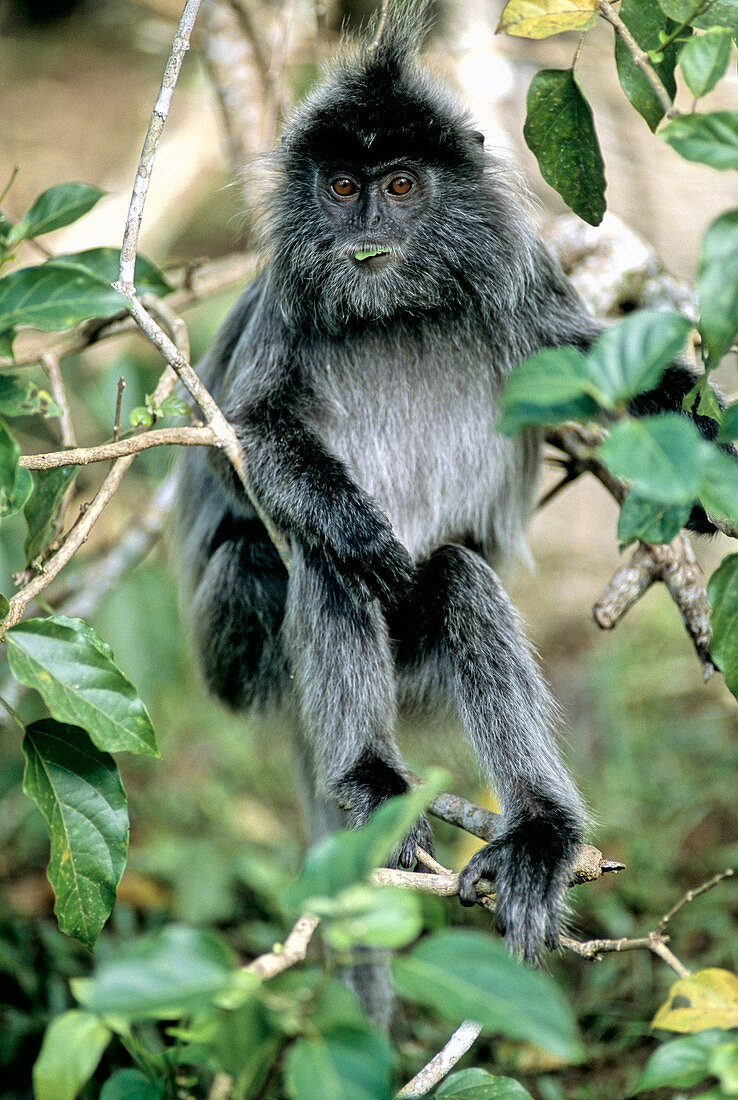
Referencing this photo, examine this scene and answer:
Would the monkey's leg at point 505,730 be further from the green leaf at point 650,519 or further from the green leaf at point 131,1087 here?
the green leaf at point 650,519

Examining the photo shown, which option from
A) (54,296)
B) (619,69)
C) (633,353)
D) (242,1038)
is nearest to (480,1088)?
(242,1038)

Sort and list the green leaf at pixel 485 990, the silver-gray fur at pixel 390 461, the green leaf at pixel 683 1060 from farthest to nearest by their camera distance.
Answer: the silver-gray fur at pixel 390 461 → the green leaf at pixel 683 1060 → the green leaf at pixel 485 990

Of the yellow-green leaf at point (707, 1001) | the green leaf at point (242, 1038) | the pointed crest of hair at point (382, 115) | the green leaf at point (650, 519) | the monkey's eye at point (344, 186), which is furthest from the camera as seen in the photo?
the monkey's eye at point (344, 186)

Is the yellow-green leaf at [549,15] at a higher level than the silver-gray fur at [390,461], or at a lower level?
higher

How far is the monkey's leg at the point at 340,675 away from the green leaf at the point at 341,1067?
1.57m

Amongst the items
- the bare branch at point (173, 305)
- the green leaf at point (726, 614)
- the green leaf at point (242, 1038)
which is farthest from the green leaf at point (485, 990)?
the bare branch at point (173, 305)

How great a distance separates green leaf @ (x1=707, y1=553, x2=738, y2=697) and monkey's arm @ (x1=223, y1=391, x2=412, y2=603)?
107 cm

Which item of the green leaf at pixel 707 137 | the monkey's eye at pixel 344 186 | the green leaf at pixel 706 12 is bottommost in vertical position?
the monkey's eye at pixel 344 186

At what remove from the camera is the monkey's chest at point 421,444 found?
319 centimetres

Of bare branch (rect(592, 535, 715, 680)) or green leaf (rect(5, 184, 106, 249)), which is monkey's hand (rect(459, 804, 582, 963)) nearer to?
bare branch (rect(592, 535, 715, 680))

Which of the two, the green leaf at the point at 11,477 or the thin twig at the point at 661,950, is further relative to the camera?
the thin twig at the point at 661,950

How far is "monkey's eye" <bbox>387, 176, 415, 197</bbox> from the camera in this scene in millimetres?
2904

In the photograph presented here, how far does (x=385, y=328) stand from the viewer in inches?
123

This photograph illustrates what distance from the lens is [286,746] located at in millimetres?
3678
